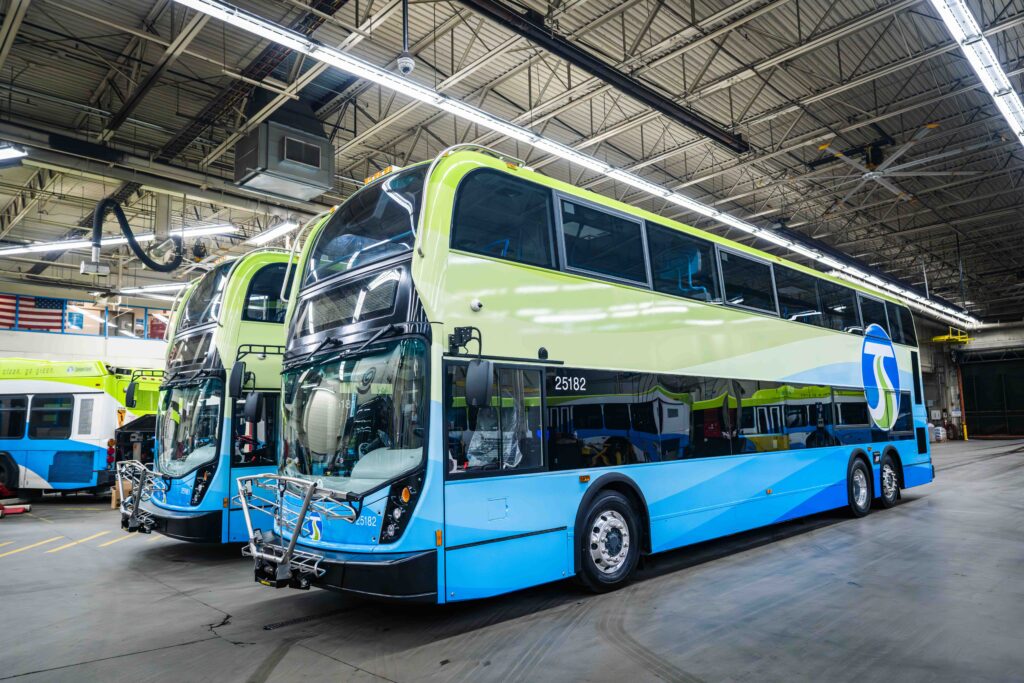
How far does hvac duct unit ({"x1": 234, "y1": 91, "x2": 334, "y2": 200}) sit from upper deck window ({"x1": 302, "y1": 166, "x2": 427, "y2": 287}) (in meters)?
5.92

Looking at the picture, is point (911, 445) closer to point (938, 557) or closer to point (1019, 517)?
point (1019, 517)

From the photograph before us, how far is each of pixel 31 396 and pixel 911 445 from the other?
760 inches

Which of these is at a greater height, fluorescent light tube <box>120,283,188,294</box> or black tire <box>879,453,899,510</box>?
fluorescent light tube <box>120,283,188,294</box>

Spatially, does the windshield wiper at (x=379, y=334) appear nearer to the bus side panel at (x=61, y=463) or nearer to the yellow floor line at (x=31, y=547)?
the yellow floor line at (x=31, y=547)

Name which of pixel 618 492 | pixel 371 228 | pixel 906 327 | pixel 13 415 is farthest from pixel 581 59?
pixel 13 415

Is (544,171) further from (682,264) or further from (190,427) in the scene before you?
(190,427)

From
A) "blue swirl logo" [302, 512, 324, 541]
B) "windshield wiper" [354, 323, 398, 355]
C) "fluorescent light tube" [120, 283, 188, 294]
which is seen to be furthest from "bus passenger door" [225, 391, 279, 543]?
"fluorescent light tube" [120, 283, 188, 294]

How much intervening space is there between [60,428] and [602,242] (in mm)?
14357

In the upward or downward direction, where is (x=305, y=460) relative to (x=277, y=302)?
downward

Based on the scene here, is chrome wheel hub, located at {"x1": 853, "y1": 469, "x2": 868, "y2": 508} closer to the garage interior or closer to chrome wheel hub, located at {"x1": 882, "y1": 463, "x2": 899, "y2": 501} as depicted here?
the garage interior

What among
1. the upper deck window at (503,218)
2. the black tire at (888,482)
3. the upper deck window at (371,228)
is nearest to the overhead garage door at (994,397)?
the black tire at (888,482)

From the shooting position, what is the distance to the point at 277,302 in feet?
29.7

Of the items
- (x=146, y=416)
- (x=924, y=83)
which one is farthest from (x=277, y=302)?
(x=924, y=83)

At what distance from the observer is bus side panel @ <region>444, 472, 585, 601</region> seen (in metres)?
5.00
